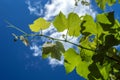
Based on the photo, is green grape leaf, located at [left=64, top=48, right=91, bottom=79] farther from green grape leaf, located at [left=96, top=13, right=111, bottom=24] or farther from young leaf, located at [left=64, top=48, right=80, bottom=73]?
green grape leaf, located at [left=96, top=13, right=111, bottom=24]

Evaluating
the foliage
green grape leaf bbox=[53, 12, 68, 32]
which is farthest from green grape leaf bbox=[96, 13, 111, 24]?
green grape leaf bbox=[53, 12, 68, 32]

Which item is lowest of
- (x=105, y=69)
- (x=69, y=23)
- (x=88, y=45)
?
(x=105, y=69)

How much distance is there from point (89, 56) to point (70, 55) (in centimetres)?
10

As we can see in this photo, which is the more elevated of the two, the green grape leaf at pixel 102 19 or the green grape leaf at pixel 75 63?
the green grape leaf at pixel 102 19

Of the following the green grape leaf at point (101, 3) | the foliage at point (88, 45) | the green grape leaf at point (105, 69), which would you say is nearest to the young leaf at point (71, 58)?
the foliage at point (88, 45)

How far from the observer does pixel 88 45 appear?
44.7 inches

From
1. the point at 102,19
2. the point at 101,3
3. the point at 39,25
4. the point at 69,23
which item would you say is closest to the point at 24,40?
the point at 39,25

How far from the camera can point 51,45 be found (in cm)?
108

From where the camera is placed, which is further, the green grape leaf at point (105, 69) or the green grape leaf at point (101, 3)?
the green grape leaf at point (101, 3)

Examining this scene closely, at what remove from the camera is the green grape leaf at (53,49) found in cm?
108

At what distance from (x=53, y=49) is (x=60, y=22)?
0.38ft

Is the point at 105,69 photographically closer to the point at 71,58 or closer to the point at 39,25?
the point at 71,58

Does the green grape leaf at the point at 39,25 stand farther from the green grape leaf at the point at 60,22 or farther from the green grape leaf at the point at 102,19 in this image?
the green grape leaf at the point at 102,19

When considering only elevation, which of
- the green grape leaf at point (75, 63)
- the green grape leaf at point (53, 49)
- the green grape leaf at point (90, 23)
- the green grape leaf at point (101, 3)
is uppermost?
the green grape leaf at point (101, 3)
